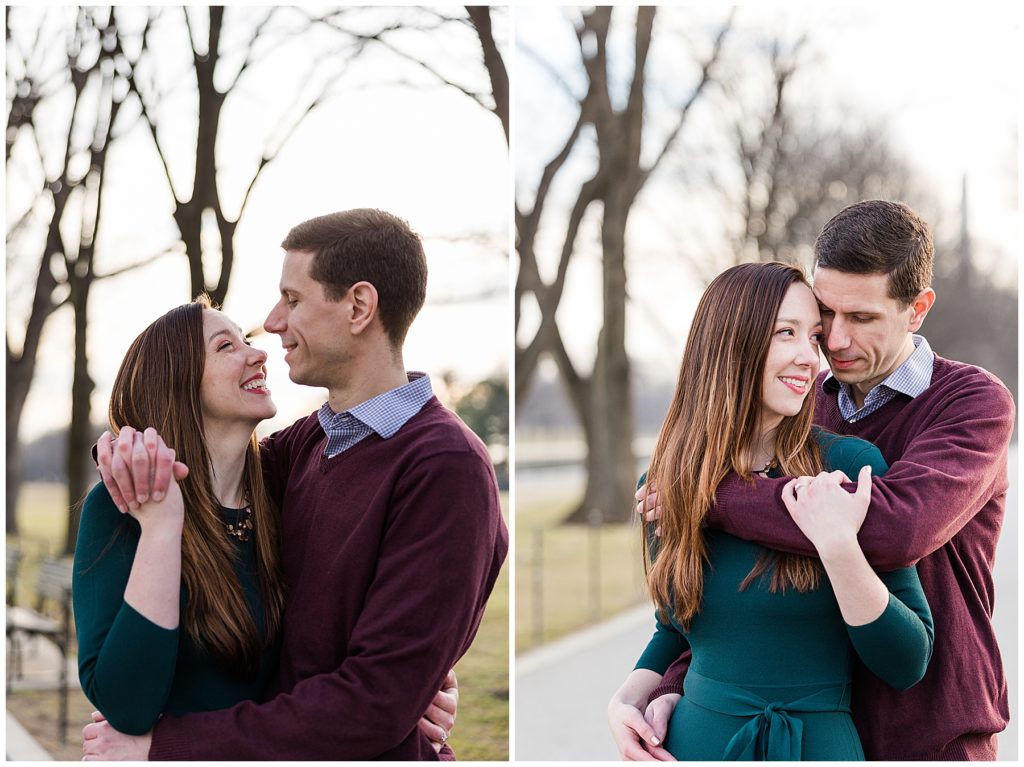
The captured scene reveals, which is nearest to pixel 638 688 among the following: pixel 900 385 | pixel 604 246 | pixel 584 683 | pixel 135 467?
pixel 900 385

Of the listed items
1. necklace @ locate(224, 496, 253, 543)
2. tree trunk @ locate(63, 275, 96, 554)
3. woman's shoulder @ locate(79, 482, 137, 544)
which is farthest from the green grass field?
woman's shoulder @ locate(79, 482, 137, 544)

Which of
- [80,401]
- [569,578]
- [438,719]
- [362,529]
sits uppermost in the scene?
[362,529]

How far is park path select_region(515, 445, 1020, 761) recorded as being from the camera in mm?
6477

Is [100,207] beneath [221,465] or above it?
above

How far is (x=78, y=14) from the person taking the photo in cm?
674

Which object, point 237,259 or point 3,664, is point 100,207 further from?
point 3,664

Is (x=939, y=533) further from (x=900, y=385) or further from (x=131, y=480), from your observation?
(x=131, y=480)

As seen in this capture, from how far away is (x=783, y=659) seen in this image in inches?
88.0

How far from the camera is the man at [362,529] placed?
2.19 meters

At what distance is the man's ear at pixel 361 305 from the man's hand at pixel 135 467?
510mm

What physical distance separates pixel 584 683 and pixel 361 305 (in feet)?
18.9

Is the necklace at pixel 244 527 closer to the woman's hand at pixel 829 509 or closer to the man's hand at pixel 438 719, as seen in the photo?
the man's hand at pixel 438 719

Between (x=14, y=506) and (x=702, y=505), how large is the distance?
28.8 ft

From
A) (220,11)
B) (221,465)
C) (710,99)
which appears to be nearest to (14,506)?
(220,11)
